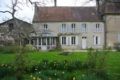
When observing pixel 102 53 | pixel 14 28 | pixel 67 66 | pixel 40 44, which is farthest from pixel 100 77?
pixel 40 44

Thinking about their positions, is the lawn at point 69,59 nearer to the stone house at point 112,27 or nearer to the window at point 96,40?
the stone house at point 112,27

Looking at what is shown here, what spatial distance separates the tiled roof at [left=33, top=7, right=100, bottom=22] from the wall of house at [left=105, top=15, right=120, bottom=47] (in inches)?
88.5

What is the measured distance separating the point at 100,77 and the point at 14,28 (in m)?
20.6

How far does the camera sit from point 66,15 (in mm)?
64375

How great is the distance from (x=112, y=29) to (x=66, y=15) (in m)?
8.58

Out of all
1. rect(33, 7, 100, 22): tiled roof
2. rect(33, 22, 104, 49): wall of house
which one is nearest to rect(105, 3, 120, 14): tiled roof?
rect(33, 22, 104, 49): wall of house

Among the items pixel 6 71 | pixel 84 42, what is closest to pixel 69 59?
pixel 6 71

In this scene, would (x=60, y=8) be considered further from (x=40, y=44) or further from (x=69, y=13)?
(x=40, y=44)

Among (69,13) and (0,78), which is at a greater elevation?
(69,13)

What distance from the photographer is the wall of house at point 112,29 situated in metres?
62.5

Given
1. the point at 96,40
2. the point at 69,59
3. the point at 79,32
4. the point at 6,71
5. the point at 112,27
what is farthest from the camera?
the point at 79,32

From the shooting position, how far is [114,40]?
62812mm

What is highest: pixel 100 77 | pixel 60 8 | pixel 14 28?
pixel 60 8

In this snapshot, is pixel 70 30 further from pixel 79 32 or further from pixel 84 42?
pixel 84 42
